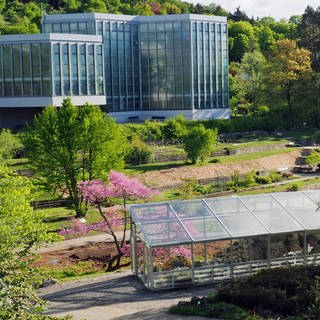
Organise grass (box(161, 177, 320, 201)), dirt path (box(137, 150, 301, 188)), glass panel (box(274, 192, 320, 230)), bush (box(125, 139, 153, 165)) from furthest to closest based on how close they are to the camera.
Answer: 1. bush (box(125, 139, 153, 165))
2. dirt path (box(137, 150, 301, 188))
3. grass (box(161, 177, 320, 201))
4. glass panel (box(274, 192, 320, 230))

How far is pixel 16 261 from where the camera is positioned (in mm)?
12188

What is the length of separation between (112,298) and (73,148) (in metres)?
14.4

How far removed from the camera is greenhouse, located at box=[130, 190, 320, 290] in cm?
2212

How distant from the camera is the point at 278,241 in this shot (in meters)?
23.4

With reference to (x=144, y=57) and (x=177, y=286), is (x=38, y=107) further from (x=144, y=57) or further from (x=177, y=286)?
(x=177, y=286)

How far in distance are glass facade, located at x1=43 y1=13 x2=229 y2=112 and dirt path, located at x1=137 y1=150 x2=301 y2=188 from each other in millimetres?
14856

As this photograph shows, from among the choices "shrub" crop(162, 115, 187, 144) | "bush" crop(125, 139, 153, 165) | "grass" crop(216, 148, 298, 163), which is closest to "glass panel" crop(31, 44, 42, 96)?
"shrub" crop(162, 115, 187, 144)

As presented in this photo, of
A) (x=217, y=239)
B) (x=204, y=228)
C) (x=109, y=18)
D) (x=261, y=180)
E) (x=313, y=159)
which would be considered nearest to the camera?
(x=217, y=239)

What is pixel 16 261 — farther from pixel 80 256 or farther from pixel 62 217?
pixel 62 217

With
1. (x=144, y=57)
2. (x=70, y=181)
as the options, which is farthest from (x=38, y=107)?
(x=70, y=181)

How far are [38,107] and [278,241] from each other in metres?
34.3

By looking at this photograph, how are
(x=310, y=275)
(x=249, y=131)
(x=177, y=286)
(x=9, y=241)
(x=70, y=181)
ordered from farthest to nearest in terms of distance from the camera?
(x=249, y=131)
(x=70, y=181)
(x=177, y=286)
(x=310, y=275)
(x=9, y=241)

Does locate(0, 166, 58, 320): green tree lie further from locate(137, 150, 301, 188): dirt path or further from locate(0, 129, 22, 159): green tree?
locate(137, 150, 301, 188): dirt path

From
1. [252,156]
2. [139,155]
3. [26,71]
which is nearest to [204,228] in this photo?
[139,155]
